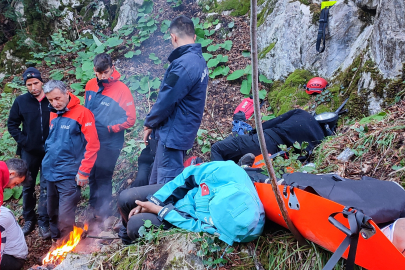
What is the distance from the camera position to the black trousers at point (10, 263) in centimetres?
317

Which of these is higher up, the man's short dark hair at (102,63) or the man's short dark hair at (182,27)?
the man's short dark hair at (182,27)

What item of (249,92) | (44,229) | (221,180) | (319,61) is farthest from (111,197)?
(319,61)

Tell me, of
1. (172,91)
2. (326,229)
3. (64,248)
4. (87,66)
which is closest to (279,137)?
(172,91)

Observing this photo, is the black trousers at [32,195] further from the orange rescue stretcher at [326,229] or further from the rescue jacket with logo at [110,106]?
the orange rescue stretcher at [326,229]

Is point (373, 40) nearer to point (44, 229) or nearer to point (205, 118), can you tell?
point (205, 118)

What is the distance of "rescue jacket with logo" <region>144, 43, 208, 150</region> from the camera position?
3008 mm

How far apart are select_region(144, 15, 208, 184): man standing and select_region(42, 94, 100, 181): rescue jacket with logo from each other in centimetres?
89

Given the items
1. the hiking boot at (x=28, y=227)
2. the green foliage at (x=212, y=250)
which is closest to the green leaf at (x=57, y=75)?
the hiking boot at (x=28, y=227)

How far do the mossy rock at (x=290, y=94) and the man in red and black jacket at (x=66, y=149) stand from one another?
158 inches

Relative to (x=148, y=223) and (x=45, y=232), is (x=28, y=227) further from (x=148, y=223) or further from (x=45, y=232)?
(x=148, y=223)

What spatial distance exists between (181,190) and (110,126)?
1885mm

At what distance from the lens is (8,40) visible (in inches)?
374

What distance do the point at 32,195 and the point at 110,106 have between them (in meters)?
1.96

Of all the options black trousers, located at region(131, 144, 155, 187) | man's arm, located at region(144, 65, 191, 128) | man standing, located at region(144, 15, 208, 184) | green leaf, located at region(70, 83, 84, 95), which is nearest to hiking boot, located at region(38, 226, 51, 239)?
black trousers, located at region(131, 144, 155, 187)
